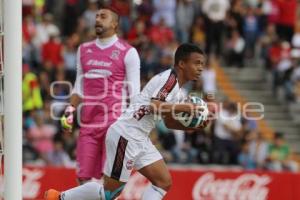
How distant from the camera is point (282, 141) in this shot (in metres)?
17.2

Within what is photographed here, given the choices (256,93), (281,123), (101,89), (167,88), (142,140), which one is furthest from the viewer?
(256,93)

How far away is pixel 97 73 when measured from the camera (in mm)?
10117

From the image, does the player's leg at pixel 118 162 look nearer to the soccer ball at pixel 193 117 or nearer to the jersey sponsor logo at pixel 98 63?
the soccer ball at pixel 193 117

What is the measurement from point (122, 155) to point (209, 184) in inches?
229

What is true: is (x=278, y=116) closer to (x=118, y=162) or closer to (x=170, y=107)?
(x=118, y=162)

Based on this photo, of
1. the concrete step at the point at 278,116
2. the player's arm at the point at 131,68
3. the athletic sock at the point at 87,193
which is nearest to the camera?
the athletic sock at the point at 87,193

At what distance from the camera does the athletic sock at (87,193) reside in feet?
28.9

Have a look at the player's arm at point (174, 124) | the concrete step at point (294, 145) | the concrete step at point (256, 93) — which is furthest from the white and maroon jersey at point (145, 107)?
the concrete step at point (256, 93)

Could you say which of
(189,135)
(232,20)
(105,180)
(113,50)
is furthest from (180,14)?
(105,180)

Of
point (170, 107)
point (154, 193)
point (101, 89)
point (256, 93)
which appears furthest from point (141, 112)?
point (256, 93)

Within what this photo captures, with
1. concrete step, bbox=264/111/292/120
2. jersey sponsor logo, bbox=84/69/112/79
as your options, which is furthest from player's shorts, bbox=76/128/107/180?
Result: concrete step, bbox=264/111/292/120

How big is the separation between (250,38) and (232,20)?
1.80ft

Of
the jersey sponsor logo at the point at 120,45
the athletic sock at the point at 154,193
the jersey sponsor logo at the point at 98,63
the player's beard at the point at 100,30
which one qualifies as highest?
the player's beard at the point at 100,30

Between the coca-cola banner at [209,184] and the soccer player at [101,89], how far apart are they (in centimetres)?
395
